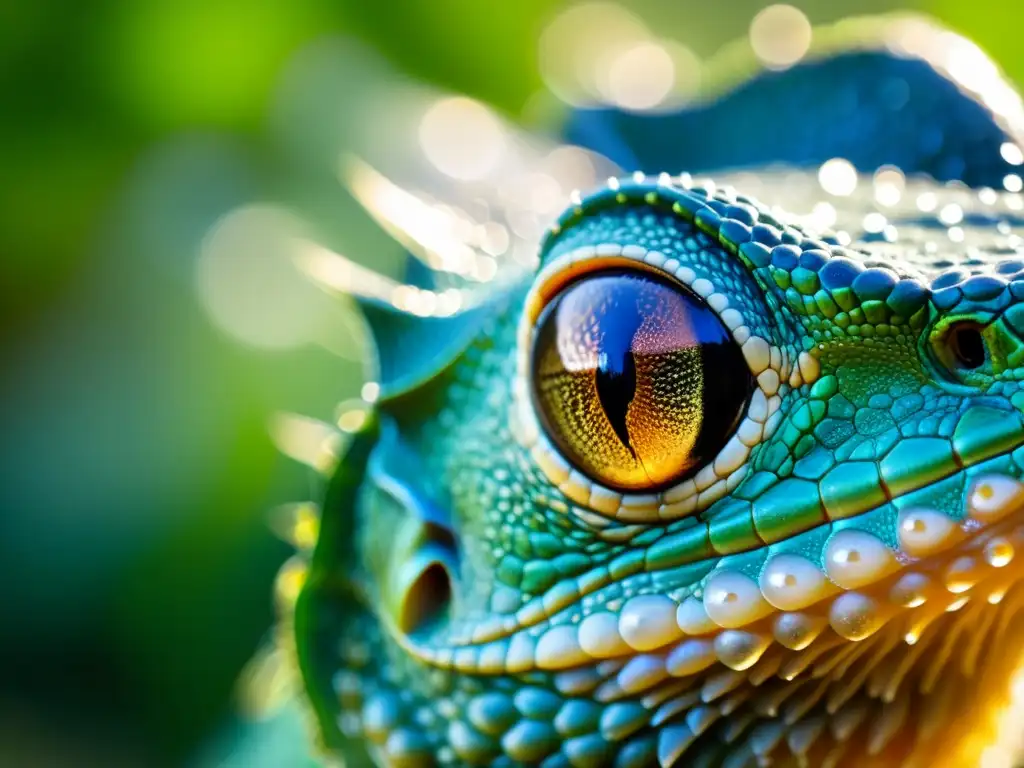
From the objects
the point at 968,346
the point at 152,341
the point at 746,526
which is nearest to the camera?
the point at 968,346

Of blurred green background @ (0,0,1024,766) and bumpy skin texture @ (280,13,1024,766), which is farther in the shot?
blurred green background @ (0,0,1024,766)

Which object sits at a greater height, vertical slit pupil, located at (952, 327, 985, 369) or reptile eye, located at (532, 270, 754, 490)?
vertical slit pupil, located at (952, 327, 985, 369)

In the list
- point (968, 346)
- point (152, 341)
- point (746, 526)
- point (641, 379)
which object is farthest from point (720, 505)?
point (152, 341)

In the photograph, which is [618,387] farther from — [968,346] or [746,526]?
[968,346]

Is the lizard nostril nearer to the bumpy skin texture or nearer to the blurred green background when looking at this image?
the bumpy skin texture

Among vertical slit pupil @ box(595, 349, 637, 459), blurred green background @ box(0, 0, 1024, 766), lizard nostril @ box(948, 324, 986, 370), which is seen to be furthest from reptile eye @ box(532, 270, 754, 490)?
blurred green background @ box(0, 0, 1024, 766)

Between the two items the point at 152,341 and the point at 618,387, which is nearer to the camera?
the point at 618,387

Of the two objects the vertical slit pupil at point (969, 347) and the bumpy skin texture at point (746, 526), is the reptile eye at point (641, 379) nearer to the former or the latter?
the bumpy skin texture at point (746, 526)

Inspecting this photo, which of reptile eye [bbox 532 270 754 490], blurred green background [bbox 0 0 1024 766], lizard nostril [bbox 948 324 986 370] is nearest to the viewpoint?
lizard nostril [bbox 948 324 986 370]
